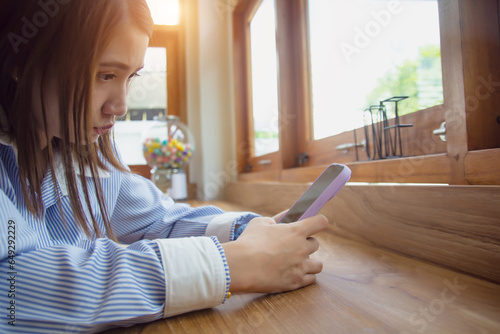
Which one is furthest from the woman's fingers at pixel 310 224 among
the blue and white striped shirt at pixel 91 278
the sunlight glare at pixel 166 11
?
the sunlight glare at pixel 166 11

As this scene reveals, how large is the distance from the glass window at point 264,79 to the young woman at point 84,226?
128 cm

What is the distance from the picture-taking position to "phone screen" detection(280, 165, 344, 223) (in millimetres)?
515

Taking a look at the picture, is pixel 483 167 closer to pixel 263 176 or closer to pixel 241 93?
pixel 263 176

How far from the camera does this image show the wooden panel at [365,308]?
13.5 inches

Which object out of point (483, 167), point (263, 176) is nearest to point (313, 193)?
point (483, 167)

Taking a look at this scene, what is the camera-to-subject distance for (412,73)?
2.83 ft

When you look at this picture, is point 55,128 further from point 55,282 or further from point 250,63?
point 250,63

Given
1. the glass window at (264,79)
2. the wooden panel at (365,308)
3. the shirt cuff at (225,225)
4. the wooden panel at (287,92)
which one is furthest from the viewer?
the glass window at (264,79)

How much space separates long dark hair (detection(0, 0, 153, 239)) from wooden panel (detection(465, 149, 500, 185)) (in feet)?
1.70

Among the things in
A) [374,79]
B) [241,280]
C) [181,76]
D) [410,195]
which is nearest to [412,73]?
[374,79]

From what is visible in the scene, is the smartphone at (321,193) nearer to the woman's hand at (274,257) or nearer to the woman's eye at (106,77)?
the woman's hand at (274,257)

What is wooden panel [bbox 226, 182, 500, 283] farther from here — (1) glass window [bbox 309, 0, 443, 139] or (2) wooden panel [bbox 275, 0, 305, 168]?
(2) wooden panel [bbox 275, 0, 305, 168]

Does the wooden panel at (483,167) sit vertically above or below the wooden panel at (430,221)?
above

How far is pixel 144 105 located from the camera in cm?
256
